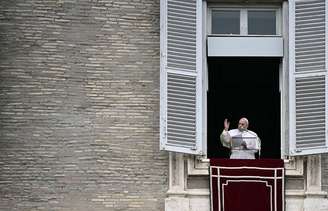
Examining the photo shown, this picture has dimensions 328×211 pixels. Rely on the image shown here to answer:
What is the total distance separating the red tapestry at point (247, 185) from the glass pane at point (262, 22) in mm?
2009

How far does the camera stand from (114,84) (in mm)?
17844

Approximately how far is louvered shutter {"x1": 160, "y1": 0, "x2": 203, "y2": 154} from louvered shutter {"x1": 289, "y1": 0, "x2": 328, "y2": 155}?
1.34 m

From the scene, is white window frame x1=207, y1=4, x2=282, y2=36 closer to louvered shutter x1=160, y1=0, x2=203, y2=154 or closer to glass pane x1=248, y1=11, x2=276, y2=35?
glass pane x1=248, y1=11, x2=276, y2=35

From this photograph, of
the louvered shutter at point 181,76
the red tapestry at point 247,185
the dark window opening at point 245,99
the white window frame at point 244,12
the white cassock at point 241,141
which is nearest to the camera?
the red tapestry at point 247,185

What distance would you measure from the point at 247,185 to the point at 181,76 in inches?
71.9

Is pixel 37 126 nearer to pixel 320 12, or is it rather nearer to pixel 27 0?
pixel 27 0

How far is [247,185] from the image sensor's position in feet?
57.2

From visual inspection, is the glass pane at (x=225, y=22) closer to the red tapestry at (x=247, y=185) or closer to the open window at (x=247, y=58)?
the open window at (x=247, y=58)

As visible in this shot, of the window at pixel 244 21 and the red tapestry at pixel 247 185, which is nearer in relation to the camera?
the red tapestry at pixel 247 185

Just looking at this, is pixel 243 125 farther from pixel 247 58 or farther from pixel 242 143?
pixel 247 58

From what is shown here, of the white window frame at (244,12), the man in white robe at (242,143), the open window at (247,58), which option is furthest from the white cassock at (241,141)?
the white window frame at (244,12)

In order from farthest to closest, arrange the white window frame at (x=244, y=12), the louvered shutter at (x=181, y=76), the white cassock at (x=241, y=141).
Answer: the white window frame at (x=244, y=12) → the white cassock at (x=241, y=141) → the louvered shutter at (x=181, y=76)

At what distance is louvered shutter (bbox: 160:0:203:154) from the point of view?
57.5 ft

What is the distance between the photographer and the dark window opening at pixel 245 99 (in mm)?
18641
